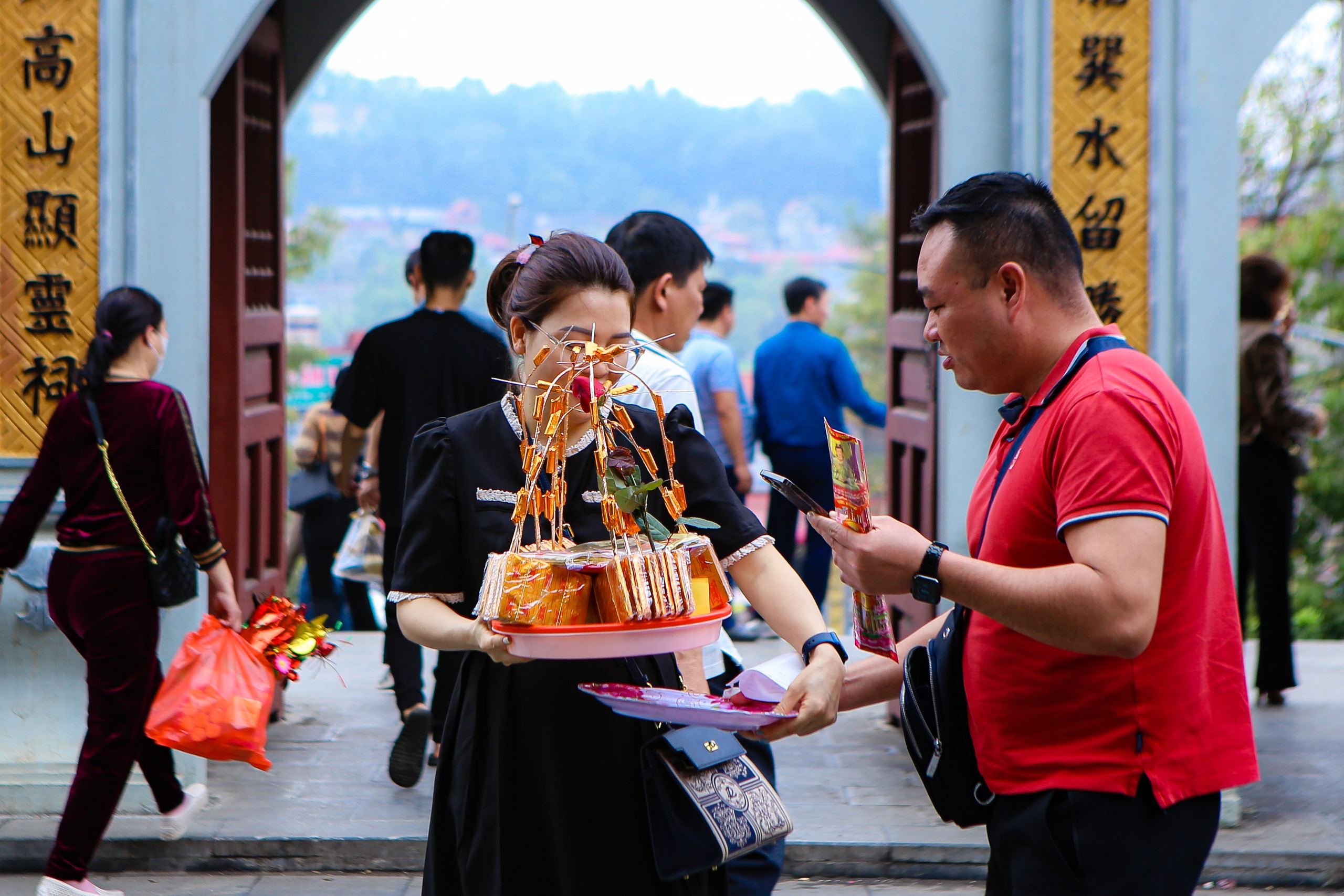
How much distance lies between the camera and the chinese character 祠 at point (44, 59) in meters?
4.27

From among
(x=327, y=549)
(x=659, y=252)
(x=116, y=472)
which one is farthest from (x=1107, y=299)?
(x=327, y=549)

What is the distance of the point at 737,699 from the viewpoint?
1.96 metres

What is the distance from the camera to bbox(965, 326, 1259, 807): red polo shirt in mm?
1737

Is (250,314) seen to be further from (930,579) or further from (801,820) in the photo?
(930,579)

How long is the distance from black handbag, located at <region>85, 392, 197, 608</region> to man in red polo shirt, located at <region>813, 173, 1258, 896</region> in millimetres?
2541

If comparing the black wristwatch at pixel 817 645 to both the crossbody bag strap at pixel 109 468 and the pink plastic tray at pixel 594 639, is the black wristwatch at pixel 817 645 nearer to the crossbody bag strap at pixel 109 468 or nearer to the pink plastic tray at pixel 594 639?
the pink plastic tray at pixel 594 639

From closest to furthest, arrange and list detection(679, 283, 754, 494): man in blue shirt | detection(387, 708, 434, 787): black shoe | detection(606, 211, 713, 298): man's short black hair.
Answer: detection(606, 211, 713, 298): man's short black hair, detection(387, 708, 434, 787): black shoe, detection(679, 283, 754, 494): man in blue shirt

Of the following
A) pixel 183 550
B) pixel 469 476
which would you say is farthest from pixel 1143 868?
pixel 183 550

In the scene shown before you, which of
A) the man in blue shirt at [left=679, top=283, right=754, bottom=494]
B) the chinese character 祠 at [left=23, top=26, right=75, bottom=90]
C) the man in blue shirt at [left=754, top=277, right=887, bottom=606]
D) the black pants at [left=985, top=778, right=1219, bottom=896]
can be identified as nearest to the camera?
the black pants at [left=985, top=778, right=1219, bottom=896]

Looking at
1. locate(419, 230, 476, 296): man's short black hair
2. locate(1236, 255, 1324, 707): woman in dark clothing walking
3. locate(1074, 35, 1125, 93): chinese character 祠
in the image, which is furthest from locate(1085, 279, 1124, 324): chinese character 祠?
locate(419, 230, 476, 296): man's short black hair

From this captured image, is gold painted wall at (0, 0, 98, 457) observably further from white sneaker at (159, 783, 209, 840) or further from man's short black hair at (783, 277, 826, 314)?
man's short black hair at (783, 277, 826, 314)

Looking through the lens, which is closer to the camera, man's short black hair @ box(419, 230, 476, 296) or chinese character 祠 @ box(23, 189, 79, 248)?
chinese character 祠 @ box(23, 189, 79, 248)

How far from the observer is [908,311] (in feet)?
18.4

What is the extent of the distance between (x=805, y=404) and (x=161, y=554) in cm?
382
